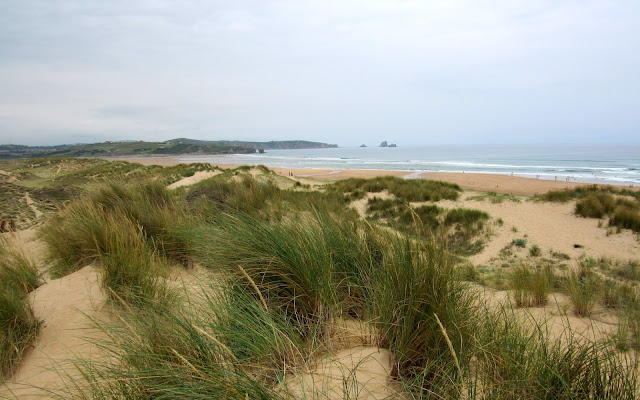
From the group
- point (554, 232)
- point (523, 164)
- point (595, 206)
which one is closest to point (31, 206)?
point (554, 232)

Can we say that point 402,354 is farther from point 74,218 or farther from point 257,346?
point 74,218

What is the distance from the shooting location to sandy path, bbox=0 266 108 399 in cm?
223

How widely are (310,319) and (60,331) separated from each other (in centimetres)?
229

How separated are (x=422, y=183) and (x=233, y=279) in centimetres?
1723

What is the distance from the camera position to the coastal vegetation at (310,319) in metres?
1.57

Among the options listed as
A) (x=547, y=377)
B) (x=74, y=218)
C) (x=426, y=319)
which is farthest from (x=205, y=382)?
(x=74, y=218)

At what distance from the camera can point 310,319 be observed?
226 centimetres

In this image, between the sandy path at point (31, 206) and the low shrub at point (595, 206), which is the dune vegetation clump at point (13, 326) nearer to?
the sandy path at point (31, 206)

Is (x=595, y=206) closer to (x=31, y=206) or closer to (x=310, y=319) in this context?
(x=310, y=319)

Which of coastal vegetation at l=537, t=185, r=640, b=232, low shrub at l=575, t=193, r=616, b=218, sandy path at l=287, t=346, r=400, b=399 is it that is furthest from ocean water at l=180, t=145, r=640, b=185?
sandy path at l=287, t=346, r=400, b=399

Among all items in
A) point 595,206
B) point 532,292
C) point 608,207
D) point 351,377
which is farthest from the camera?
point 595,206

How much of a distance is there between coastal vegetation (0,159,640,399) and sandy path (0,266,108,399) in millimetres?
139

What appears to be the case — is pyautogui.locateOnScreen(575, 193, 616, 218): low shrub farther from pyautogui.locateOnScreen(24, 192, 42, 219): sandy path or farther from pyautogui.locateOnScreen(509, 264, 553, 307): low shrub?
pyautogui.locateOnScreen(24, 192, 42, 219): sandy path

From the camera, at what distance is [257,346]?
6.11 ft
